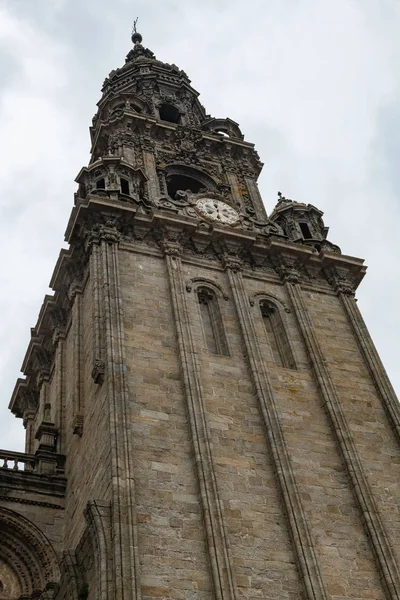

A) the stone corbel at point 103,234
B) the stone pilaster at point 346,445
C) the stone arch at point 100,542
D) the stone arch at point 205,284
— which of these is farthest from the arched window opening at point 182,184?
the stone arch at point 100,542

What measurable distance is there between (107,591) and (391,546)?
7.17 meters

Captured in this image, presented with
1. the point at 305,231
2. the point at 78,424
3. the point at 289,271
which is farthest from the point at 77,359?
the point at 305,231

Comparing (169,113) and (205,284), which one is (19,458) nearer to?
(205,284)

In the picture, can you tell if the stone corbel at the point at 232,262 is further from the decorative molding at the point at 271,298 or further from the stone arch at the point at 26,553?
the stone arch at the point at 26,553

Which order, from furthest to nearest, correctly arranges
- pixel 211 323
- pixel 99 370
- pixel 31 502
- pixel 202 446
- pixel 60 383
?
1. pixel 60 383
2. pixel 211 323
3. pixel 31 502
4. pixel 99 370
5. pixel 202 446

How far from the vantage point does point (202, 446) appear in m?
20.1

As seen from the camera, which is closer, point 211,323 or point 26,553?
point 26,553

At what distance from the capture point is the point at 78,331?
2575cm

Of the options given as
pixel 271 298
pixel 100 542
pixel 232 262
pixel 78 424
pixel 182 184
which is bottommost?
pixel 100 542

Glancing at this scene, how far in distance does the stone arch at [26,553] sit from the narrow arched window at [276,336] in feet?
27.1

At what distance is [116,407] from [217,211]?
12619 mm

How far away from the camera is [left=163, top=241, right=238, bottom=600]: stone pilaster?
17547 mm

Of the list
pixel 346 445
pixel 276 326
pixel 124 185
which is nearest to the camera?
pixel 346 445

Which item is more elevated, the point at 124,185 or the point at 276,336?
the point at 124,185
